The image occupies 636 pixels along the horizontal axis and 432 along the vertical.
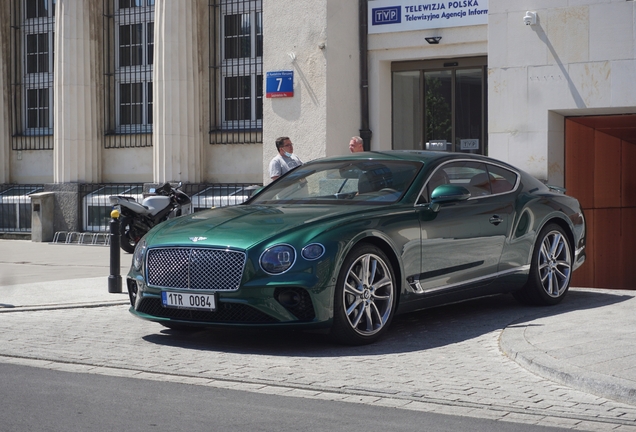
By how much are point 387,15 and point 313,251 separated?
1241 cm

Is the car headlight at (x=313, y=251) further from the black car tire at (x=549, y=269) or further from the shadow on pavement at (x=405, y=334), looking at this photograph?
the black car tire at (x=549, y=269)

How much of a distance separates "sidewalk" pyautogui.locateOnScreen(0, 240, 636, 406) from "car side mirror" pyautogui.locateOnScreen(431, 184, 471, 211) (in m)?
1.14

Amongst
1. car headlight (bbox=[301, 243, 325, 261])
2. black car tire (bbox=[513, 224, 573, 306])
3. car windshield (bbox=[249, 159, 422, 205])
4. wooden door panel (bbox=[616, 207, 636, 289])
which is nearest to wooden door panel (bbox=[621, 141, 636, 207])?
wooden door panel (bbox=[616, 207, 636, 289])

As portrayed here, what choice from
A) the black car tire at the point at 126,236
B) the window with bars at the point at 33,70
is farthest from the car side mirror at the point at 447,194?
the window with bars at the point at 33,70

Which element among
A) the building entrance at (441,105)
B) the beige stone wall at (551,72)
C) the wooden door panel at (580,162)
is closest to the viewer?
the beige stone wall at (551,72)

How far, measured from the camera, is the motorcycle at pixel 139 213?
671 inches

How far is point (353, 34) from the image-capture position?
1928 cm

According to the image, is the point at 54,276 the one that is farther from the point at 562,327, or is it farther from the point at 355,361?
the point at 562,327

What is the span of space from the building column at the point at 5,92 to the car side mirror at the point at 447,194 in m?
18.7

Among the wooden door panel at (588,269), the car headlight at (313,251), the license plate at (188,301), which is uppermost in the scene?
the car headlight at (313,251)

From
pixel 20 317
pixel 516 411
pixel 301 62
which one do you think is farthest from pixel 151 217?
pixel 516 411

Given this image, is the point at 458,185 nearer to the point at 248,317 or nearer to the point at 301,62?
the point at 248,317

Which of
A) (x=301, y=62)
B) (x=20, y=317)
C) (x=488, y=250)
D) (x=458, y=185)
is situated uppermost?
(x=301, y=62)

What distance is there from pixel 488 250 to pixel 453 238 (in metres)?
0.52
